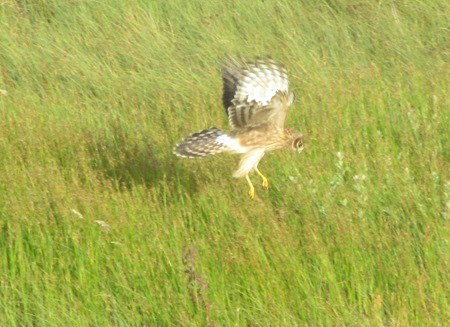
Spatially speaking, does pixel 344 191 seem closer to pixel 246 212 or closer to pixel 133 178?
pixel 246 212

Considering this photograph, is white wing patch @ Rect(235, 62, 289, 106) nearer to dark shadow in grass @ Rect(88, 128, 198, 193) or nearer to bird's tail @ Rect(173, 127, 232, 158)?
bird's tail @ Rect(173, 127, 232, 158)

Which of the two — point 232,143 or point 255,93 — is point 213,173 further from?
point 255,93

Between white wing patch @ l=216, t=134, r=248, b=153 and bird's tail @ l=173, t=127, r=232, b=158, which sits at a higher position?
bird's tail @ l=173, t=127, r=232, b=158

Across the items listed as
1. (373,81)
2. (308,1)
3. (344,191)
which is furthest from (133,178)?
(308,1)

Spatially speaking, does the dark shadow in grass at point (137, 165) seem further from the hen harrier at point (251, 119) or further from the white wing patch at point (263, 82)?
the white wing patch at point (263, 82)

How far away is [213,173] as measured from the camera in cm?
607

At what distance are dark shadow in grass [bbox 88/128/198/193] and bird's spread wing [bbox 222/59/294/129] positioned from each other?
0.44 m

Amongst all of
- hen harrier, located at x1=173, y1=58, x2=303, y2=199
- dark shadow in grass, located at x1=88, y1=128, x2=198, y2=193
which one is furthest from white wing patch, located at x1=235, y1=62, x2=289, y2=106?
dark shadow in grass, located at x1=88, y1=128, x2=198, y2=193

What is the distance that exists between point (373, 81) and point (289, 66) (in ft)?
2.30

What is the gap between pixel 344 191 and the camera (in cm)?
553

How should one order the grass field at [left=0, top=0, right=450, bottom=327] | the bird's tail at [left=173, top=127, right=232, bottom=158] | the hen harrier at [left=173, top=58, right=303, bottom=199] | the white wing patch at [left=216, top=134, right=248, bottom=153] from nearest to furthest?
the grass field at [left=0, top=0, right=450, bottom=327] < the bird's tail at [left=173, top=127, right=232, bottom=158] < the hen harrier at [left=173, top=58, right=303, bottom=199] < the white wing patch at [left=216, top=134, right=248, bottom=153]

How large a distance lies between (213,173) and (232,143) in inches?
7.8

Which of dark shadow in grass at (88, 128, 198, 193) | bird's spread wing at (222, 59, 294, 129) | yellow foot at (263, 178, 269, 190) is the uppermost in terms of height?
bird's spread wing at (222, 59, 294, 129)

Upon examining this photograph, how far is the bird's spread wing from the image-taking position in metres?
5.86
